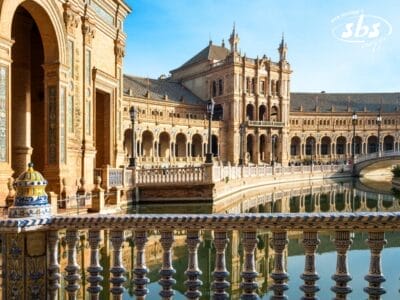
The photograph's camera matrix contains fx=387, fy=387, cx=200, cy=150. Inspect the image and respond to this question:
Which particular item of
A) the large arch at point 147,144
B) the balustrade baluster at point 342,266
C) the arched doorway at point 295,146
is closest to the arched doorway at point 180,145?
the large arch at point 147,144

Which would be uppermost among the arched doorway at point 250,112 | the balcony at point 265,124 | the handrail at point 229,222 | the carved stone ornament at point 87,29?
the arched doorway at point 250,112

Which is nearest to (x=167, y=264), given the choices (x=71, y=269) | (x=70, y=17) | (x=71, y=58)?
(x=71, y=269)

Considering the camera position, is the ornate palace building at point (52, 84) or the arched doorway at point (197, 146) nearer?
the ornate palace building at point (52, 84)

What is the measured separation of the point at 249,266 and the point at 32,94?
14.5 m

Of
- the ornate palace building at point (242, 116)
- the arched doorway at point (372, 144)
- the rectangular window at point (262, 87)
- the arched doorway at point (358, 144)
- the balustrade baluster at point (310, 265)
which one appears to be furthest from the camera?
the arched doorway at point (372, 144)

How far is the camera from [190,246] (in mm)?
3588

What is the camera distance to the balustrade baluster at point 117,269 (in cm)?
370

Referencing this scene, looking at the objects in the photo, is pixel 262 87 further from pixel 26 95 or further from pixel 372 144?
pixel 26 95

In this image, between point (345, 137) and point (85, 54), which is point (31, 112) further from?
point (345, 137)

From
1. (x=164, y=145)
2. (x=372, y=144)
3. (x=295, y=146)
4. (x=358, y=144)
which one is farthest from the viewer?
(x=372, y=144)

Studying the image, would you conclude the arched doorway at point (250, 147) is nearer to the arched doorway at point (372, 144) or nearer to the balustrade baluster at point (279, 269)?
the arched doorway at point (372, 144)

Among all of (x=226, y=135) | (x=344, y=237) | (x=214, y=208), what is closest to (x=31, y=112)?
(x=214, y=208)

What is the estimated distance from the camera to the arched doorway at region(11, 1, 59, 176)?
13531 mm

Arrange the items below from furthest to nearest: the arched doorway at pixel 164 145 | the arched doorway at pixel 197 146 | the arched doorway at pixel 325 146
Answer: the arched doorway at pixel 325 146, the arched doorway at pixel 197 146, the arched doorway at pixel 164 145
